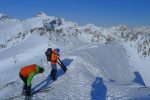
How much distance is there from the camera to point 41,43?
54938mm

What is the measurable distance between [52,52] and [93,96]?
13.7ft

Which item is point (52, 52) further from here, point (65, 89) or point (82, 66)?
point (82, 66)

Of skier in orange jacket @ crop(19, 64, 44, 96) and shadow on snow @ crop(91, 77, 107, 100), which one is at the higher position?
skier in orange jacket @ crop(19, 64, 44, 96)

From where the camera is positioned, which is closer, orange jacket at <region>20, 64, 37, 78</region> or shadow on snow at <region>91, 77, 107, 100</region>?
orange jacket at <region>20, 64, 37, 78</region>

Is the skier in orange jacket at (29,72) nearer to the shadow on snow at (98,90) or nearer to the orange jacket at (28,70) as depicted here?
the orange jacket at (28,70)

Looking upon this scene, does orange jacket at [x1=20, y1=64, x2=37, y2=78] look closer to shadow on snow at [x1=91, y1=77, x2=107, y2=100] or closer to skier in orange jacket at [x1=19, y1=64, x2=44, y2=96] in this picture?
skier in orange jacket at [x1=19, y1=64, x2=44, y2=96]

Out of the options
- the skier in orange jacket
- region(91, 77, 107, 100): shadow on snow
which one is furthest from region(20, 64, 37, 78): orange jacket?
region(91, 77, 107, 100): shadow on snow

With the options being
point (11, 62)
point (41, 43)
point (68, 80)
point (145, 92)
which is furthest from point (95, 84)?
point (41, 43)

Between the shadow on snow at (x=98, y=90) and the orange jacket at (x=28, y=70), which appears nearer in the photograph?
the orange jacket at (x=28, y=70)

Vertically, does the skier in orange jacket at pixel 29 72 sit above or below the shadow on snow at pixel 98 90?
above

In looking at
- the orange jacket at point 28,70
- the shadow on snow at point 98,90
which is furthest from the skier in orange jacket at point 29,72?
the shadow on snow at point 98,90

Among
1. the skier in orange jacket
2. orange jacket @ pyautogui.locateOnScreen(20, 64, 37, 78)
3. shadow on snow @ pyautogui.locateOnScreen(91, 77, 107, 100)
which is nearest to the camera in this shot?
the skier in orange jacket

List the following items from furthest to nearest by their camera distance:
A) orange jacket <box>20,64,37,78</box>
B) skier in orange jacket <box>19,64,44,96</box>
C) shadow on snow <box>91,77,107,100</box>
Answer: shadow on snow <box>91,77,107,100</box>, orange jacket <box>20,64,37,78</box>, skier in orange jacket <box>19,64,44,96</box>

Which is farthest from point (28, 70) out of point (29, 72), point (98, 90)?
point (98, 90)
